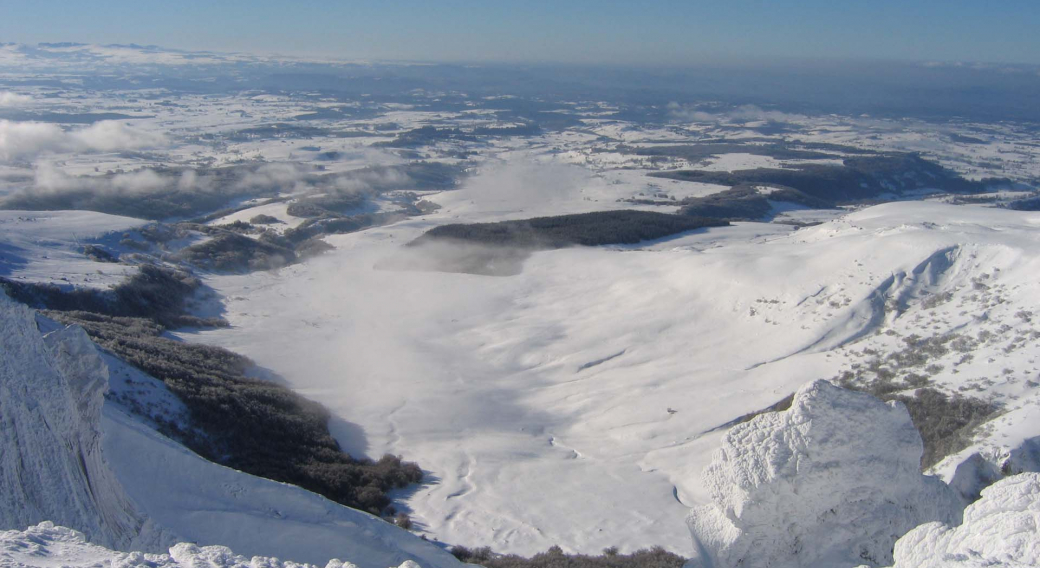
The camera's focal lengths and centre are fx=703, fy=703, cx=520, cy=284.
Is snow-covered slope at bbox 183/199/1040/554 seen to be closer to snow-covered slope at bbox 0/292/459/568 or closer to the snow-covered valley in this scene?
the snow-covered valley

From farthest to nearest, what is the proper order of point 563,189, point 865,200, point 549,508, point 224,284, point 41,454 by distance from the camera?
point 865,200 → point 563,189 → point 224,284 → point 549,508 → point 41,454

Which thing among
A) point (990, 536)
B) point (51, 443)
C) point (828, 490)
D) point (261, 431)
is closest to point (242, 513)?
point (51, 443)

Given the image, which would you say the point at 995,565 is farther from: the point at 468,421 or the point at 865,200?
the point at 865,200

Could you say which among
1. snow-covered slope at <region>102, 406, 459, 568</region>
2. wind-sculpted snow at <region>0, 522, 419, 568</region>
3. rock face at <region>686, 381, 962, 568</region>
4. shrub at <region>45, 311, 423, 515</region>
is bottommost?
shrub at <region>45, 311, 423, 515</region>

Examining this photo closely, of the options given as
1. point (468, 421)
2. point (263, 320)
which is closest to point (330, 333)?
point (263, 320)

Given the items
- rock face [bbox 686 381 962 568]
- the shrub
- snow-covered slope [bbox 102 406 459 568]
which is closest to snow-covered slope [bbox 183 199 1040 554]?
the shrub

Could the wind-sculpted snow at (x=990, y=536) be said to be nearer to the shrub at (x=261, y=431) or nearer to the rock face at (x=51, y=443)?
the rock face at (x=51, y=443)
